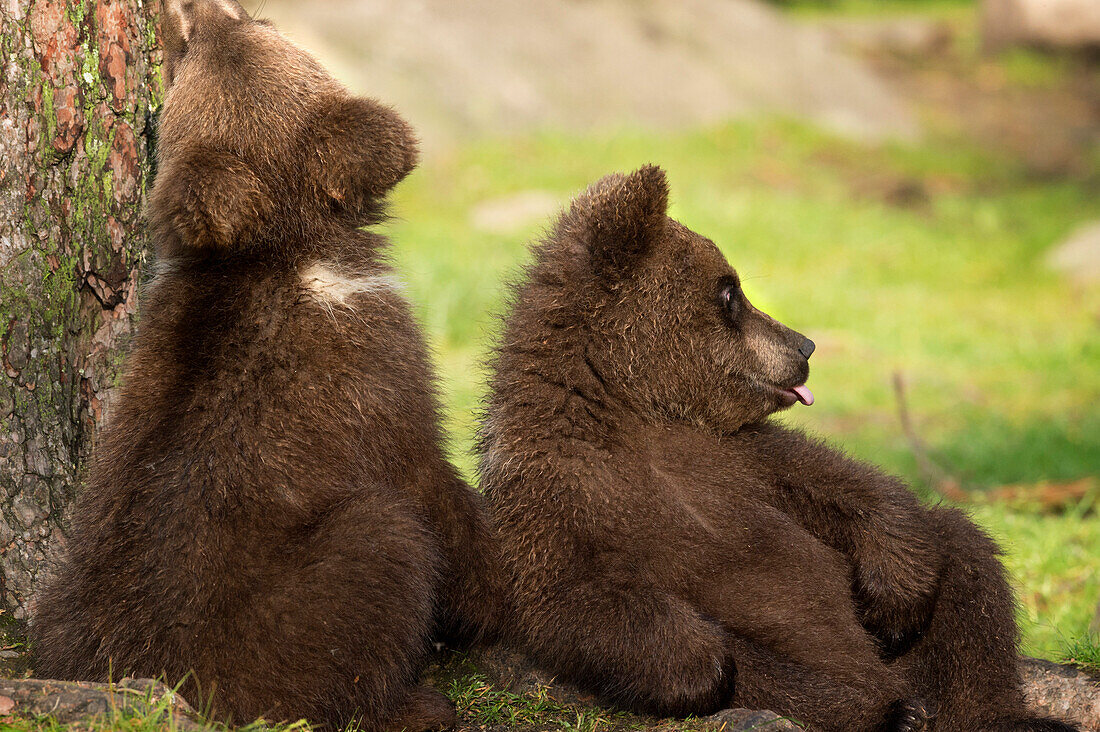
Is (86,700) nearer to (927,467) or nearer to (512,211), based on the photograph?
(927,467)

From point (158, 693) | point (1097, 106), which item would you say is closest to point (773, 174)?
point (1097, 106)

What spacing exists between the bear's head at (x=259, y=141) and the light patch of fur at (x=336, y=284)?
0.53 ft

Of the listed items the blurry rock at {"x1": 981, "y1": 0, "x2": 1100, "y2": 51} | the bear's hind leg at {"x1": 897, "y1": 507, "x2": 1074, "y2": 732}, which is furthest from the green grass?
the blurry rock at {"x1": 981, "y1": 0, "x2": 1100, "y2": 51}

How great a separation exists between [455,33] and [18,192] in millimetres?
19757

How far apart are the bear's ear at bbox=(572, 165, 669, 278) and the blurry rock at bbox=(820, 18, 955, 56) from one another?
103ft

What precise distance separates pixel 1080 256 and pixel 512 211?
8608mm

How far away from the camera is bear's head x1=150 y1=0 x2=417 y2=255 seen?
169 inches

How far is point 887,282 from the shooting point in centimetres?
1703

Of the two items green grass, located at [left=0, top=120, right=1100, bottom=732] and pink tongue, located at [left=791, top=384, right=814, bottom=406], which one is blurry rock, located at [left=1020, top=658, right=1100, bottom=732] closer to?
green grass, located at [left=0, top=120, right=1100, bottom=732]

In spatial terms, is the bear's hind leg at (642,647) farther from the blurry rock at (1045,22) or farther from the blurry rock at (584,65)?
the blurry rock at (1045,22)

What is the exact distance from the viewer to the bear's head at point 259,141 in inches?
169

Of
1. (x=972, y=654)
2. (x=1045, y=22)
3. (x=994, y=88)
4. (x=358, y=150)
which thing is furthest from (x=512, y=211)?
(x=994, y=88)

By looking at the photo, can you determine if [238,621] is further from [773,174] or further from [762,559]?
[773,174]

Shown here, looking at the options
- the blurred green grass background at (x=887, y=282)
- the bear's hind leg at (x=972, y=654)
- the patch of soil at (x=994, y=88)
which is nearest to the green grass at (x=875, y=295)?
the blurred green grass background at (x=887, y=282)
